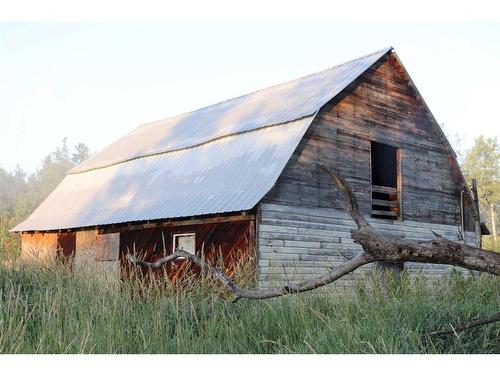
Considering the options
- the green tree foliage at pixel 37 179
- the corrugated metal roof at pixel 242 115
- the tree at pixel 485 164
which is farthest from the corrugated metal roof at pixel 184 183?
the tree at pixel 485 164

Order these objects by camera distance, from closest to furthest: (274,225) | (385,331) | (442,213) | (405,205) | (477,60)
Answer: (385,331), (477,60), (274,225), (405,205), (442,213)

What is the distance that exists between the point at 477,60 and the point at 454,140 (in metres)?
27.8

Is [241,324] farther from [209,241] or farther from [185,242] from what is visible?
[185,242]

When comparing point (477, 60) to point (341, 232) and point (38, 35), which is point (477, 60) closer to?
point (341, 232)

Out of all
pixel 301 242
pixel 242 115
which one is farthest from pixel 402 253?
pixel 242 115

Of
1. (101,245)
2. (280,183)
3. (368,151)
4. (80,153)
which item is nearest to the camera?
(280,183)

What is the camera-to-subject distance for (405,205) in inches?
623

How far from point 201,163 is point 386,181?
19.5 ft

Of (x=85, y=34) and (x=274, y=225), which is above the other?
(x=85, y=34)

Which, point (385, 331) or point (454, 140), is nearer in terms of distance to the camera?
point (385, 331)

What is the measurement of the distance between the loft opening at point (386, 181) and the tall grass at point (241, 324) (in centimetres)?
676

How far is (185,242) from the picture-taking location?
14.6 meters
